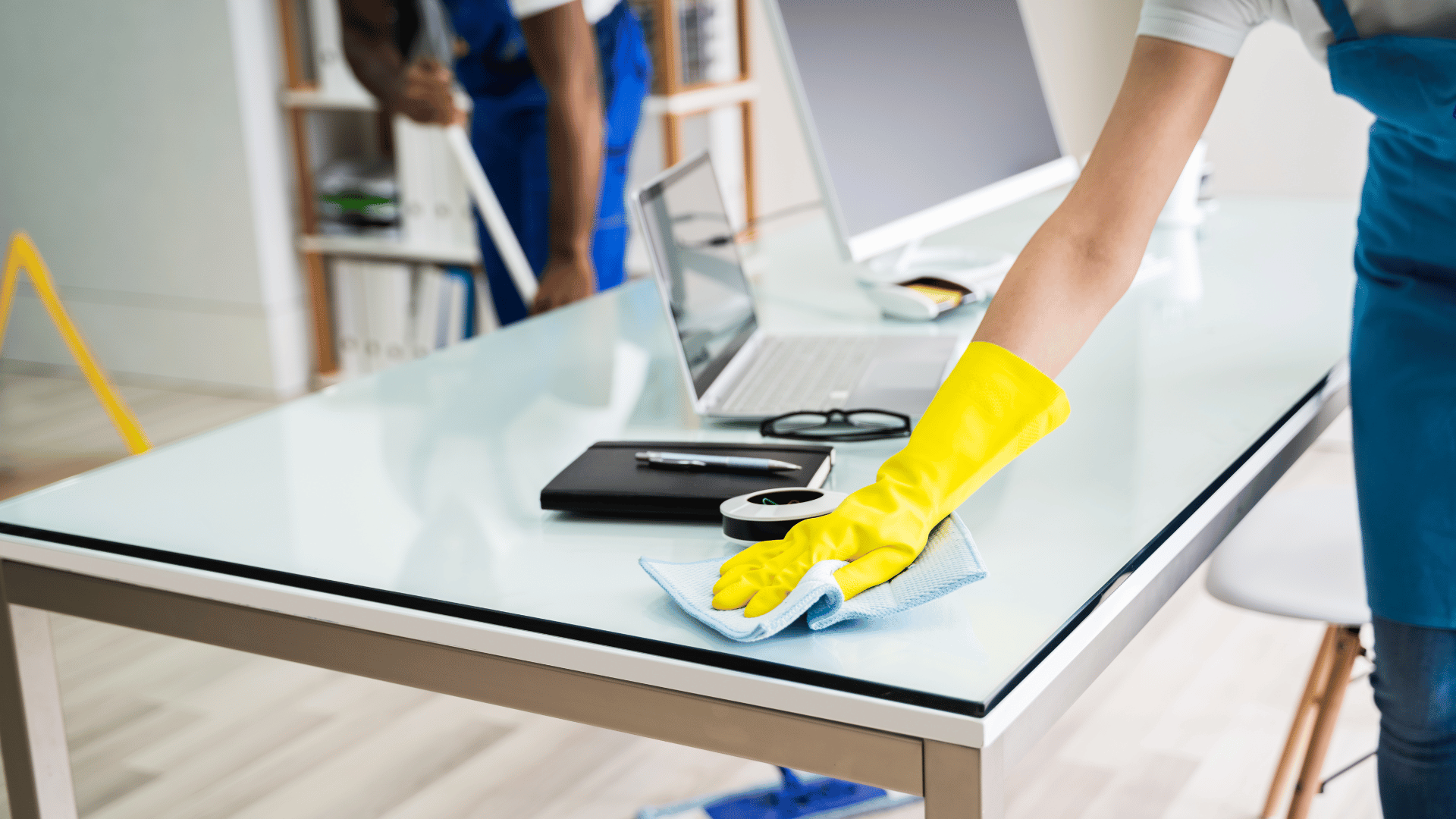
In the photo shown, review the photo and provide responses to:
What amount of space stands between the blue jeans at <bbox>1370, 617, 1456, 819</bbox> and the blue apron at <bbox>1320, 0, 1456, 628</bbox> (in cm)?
2

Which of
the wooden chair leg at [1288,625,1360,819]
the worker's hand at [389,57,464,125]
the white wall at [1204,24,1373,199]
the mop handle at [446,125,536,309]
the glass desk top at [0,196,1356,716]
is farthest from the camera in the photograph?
the white wall at [1204,24,1373,199]

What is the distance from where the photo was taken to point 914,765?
2.31 ft

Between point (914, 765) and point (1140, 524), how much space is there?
13.0 inches

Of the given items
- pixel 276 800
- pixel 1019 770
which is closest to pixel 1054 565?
pixel 1019 770

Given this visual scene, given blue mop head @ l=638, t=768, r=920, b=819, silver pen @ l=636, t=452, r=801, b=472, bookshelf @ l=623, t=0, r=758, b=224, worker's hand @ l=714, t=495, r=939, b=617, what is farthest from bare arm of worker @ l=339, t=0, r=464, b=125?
worker's hand @ l=714, t=495, r=939, b=617

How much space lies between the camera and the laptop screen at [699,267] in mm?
1258

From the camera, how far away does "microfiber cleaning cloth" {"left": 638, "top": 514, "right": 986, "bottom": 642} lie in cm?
76

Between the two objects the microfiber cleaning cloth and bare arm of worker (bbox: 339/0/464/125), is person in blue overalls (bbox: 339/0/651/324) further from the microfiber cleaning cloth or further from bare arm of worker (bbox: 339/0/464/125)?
the microfiber cleaning cloth

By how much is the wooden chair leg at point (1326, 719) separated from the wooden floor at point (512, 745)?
0.26 meters

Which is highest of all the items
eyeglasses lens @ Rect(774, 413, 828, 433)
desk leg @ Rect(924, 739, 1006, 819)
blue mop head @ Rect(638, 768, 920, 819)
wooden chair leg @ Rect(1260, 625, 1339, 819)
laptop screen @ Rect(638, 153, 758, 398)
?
laptop screen @ Rect(638, 153, 758, 398)

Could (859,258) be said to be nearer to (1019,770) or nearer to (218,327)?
(1019,770)

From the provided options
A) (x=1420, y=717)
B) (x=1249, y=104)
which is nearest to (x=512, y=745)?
(x=1420, y=717)

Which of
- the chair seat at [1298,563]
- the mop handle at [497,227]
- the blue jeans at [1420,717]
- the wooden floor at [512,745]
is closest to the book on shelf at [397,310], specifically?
the mop handle at [497,227]

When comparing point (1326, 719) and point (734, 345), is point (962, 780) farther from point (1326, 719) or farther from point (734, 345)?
point (1326, 719)
